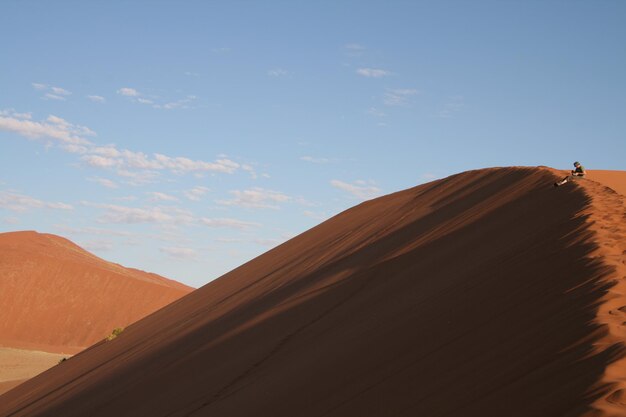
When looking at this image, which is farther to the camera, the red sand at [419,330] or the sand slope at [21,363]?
the sand slope at [21,363]

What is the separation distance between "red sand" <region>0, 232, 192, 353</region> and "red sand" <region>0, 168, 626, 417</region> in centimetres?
3726

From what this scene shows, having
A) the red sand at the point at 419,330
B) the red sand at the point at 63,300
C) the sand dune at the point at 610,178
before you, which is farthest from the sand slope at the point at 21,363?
the sand dune at the point at 610,178

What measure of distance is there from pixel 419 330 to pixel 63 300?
58.5 metres

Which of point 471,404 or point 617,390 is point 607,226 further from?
point 617,390

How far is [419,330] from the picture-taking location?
788cm

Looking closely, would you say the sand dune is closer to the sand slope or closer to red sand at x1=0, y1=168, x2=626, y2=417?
red sand at x1=0, y1=168, x2=626, y2=417

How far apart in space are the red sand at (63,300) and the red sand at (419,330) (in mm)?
37259

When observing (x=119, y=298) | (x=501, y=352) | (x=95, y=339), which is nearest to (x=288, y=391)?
(x=501, y=352)

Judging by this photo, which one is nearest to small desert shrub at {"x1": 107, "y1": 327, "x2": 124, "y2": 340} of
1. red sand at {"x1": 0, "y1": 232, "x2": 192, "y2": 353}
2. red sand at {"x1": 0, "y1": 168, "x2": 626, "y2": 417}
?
red sand at {"x1": 0, "y1": 168, "x2": 626, "y2": 417}

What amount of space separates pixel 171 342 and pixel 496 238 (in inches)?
Answer: 294

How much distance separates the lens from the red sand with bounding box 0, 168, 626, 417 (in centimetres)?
530

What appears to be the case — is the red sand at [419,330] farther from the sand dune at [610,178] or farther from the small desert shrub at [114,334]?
the small desert shrub at [114,334]

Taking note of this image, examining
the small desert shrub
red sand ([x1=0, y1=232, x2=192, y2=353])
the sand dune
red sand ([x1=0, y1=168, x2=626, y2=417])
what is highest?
red sand ([x1=0, y1=232, x2=192, y2=353])

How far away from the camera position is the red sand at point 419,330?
17.4 ft
